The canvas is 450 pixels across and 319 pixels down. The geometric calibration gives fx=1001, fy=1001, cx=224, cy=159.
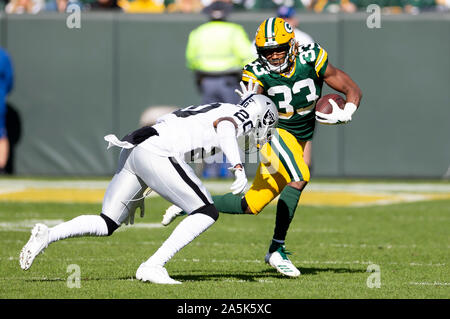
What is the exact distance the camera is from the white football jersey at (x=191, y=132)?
5625 millimetres

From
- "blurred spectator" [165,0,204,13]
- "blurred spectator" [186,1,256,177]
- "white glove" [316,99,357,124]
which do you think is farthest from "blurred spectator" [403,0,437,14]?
"white glove" [316,99,357,124]

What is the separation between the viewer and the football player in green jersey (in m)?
6.47

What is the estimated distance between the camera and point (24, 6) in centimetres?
1434

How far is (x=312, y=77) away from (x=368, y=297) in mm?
1892

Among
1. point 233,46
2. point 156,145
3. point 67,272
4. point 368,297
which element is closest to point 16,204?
point 233,46

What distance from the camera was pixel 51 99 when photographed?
13.4 metres

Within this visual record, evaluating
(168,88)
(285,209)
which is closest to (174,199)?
(285,209)

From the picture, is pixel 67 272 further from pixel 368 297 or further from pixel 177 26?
pixel 177 26

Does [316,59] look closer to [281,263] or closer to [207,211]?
[281,263]

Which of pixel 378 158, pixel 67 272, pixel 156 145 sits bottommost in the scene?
pixel 378 158

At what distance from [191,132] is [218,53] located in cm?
657

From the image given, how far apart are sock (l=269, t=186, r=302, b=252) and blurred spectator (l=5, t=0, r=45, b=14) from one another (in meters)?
8.43

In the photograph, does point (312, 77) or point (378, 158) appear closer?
point (312, 77)
